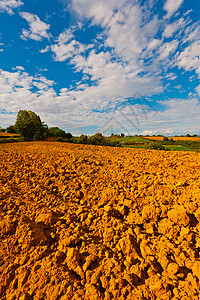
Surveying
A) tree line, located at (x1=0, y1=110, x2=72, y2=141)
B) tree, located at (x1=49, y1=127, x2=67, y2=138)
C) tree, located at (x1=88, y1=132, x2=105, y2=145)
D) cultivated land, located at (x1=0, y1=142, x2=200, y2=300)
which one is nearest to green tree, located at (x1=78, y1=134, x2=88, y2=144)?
tree, located at (x1=88, y1=132, x2=105, y2=145)

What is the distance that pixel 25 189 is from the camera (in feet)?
12.7

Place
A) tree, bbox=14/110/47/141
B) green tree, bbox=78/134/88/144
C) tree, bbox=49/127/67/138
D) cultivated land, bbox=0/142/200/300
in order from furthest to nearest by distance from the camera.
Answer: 1. tree, bbox=49/127/67/138
2. green tree, bbox=78/134/88/144
3. tree, bbox=14/110/47/141
4. cultivated land, bbox=0/142/200/300

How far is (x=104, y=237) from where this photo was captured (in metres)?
2.27

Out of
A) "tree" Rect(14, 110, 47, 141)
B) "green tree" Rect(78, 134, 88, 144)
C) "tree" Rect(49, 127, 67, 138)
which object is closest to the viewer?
"tree" Rect(14, 110, 47, 141)

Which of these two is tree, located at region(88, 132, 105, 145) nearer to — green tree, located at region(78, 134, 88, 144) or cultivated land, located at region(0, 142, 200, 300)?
green tree, located at region(78, 134, 88, 144)

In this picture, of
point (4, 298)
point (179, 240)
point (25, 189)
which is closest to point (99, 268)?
point (4, 298)

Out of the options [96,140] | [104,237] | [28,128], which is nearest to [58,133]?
[28,128]

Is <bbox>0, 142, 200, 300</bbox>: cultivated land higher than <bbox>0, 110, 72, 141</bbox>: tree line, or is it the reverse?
<bbox>0, 110, 72, 141</bbox>: tree line

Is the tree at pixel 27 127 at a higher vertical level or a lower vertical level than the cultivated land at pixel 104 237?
higher

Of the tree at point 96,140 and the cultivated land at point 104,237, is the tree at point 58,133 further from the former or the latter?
the cultivated land at point 104,237

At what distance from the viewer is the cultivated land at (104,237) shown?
1.60 meters

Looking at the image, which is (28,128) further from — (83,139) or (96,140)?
(96,140)

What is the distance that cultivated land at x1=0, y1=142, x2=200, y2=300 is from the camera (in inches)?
63.1

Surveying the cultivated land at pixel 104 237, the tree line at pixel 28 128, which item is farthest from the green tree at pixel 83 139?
the cultivated land at pixel 104 237
